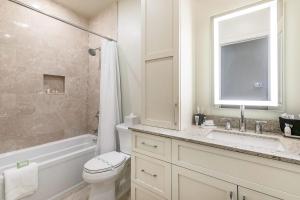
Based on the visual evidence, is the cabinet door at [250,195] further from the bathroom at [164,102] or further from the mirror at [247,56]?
the mirror at [247,56]

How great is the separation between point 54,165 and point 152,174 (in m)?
1.25

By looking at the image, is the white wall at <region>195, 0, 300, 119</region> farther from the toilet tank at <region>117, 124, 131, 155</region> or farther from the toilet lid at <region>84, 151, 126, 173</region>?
the toilet lid at <region>84, 151, 126, 173</region>

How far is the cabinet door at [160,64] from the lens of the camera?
1.42m

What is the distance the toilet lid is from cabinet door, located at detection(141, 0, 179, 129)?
0.56 m

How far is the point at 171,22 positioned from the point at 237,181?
4.37ft

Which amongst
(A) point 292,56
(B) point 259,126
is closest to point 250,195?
(B) point 259,126

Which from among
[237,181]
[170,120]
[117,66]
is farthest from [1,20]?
[237,181]

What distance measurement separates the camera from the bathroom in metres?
1.11

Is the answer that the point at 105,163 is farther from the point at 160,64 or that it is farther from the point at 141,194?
the point at 160,64

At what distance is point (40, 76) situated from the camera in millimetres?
2305

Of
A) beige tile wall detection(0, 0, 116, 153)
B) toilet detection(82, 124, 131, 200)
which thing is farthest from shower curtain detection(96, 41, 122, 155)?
beige tile wall detection(0, 0, 116, 153)

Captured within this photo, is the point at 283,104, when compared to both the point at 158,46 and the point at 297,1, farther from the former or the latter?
the point at 158,46

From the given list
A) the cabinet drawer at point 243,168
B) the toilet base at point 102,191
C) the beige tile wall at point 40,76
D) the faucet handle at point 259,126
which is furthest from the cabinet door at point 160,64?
the beige tile wall at point 40,76

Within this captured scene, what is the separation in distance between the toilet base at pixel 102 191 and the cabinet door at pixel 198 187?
83 centimetres
